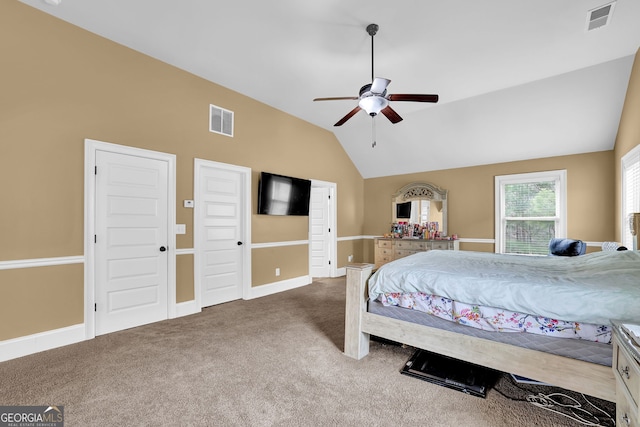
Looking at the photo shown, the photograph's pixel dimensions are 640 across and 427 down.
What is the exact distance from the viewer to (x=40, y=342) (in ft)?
8.75

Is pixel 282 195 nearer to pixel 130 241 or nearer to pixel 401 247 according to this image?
pixel 130 241

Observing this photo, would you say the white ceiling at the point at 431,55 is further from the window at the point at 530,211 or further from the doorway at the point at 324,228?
the doorway at the point at 324,228

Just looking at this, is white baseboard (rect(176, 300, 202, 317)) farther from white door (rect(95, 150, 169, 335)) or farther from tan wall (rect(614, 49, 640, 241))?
tan wall (rect(614, 49, 640, 241))

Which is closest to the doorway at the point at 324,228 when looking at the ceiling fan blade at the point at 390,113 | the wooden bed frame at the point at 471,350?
the ceiling fan blade at the point at 390,113

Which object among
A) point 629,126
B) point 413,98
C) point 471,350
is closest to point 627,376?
point 471,350

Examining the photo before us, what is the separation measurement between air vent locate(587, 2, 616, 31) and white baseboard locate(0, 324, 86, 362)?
5729 millimetres

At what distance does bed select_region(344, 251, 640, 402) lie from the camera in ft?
5.30

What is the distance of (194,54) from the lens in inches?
133

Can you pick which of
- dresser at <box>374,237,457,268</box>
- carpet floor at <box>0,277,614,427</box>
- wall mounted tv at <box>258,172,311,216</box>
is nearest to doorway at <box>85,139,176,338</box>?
carpet floor at <box>0,277,614,427</box>

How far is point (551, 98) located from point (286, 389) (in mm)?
4976

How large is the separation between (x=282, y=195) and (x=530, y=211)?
443cm

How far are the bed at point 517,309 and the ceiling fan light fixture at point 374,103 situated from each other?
155cm

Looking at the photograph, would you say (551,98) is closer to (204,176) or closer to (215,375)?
(204,176)

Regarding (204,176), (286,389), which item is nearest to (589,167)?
(286,389)
